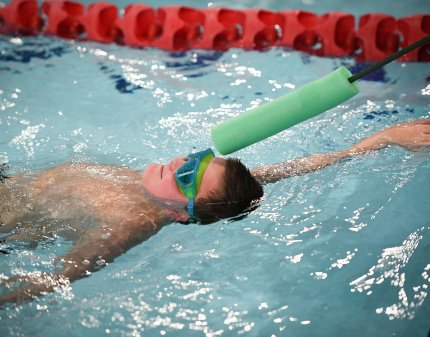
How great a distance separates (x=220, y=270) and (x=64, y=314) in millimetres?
756

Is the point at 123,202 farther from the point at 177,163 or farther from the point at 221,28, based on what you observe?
the point at 221,28

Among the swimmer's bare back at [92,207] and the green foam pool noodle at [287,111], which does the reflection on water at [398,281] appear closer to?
the green foam pool noodle at [287,111]

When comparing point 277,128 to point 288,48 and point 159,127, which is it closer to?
point 159,127

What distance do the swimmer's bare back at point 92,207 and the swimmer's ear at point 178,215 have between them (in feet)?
0.12

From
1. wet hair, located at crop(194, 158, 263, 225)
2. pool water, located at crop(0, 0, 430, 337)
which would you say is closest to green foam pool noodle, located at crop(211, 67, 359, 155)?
wet hair, located at crop(194, 158, 263, 225)

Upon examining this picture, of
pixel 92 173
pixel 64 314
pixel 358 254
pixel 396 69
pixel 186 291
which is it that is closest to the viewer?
pixel 64 314

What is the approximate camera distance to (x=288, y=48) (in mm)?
5086

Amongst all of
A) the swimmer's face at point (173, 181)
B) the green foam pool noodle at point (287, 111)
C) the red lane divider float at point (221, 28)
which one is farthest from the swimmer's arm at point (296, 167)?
the red lane divider float at point (221, 28)

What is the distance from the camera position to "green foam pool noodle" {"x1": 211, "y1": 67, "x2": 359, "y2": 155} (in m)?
2.13

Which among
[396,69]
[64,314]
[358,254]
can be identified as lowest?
[64,314]

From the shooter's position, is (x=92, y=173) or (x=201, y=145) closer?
(x=92, y=173)

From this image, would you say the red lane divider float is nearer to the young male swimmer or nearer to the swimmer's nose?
the young male swimmer

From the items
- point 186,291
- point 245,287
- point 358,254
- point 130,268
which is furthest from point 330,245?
point 130,268

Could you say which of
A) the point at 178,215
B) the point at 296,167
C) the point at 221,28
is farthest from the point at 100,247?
the point at 221,28
